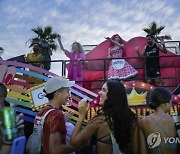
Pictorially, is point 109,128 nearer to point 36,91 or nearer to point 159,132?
point 159,132

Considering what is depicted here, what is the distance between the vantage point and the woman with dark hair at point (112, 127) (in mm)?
2385

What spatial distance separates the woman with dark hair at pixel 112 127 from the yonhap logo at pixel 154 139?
0.18 metres

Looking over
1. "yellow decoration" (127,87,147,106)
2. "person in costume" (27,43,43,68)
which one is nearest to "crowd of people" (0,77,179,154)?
"yellow decoration" (127,87,147,106)

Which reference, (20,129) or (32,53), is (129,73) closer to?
(32,53)

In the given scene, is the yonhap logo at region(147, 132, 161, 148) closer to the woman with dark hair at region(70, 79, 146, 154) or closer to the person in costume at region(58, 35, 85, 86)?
the woman with dark hair at region(70, 79, 146, 154)

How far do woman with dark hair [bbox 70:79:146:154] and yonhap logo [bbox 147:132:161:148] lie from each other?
18 cm

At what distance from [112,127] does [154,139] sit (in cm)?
54

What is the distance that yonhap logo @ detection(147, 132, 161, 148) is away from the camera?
269 cm

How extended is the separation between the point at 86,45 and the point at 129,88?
4.08 meters

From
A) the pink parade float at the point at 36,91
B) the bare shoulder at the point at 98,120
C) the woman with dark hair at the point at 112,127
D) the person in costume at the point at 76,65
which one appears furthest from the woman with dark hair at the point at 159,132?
the person in costume at the point at 76,65

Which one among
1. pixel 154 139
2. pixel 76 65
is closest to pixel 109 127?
pixel 154 139

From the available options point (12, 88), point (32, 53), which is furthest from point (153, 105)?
point (32, 53)

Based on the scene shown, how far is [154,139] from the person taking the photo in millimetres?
2711

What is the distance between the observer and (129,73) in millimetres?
6848
